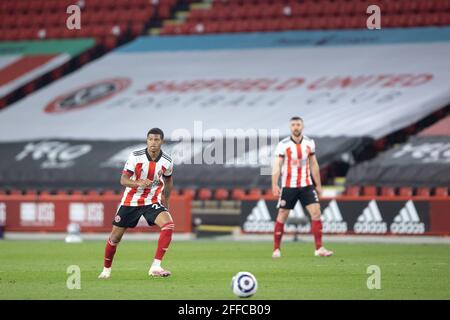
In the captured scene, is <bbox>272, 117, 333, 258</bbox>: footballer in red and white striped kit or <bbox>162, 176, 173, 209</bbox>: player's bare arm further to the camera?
<bbox>272, 117, 333, 258</bbox>: footballer in red and white striped kit

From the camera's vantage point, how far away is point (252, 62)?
34.5 meters

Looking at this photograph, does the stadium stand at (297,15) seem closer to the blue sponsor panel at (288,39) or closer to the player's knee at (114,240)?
the blue sponsor panel at (288,39)

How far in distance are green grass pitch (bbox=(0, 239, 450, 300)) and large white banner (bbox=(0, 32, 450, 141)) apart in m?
7.69

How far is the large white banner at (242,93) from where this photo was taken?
29938 millimetres

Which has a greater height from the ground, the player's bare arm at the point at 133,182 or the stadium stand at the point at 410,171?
the stadium stand at the point at 410,171

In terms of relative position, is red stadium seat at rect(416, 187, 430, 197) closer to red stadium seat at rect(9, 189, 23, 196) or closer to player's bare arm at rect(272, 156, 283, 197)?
player's bare arm at rect(272, 156, 283, 197)

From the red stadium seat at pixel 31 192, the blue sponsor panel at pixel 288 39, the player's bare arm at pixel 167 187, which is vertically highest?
the blue sponsor panel at pixel 288 39

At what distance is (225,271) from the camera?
15828mm

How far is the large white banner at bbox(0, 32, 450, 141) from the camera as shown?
1179 inches

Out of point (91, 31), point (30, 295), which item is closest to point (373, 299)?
point (30, 295)

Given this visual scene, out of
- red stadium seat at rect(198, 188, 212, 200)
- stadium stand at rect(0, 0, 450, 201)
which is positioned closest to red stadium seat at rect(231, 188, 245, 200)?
stadium stand at rect(0, 0, 450, 201)

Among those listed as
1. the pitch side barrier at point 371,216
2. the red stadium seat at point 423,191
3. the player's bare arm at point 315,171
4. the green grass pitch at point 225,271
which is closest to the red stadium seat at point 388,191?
the red stadium seat at point 423,191

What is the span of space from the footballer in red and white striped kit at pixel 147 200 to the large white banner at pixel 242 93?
14.4 m

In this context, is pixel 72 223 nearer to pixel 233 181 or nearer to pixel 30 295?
pixel 233 181
